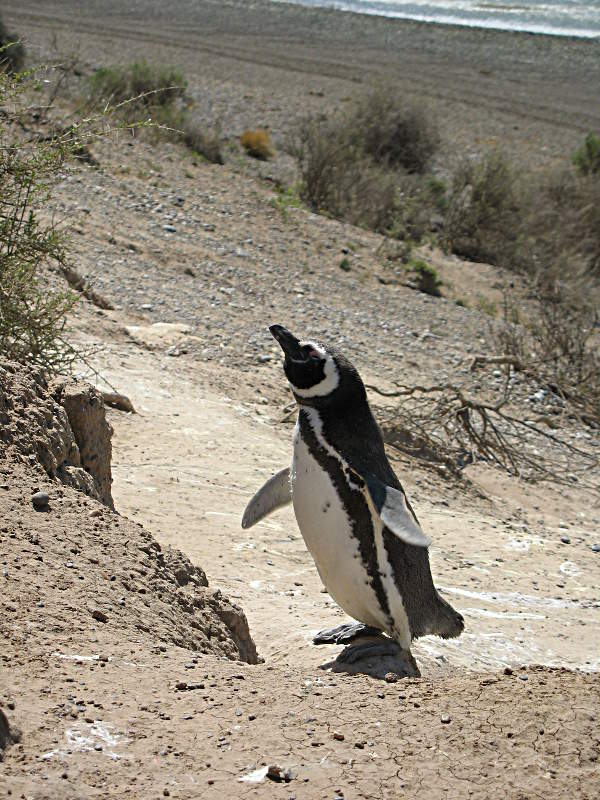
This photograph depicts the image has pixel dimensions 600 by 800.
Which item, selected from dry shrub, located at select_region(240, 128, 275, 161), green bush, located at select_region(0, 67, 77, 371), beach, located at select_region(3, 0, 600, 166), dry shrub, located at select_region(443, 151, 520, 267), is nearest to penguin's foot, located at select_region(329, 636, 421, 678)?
green bush, located at select_region(0, 67, 77, 371)

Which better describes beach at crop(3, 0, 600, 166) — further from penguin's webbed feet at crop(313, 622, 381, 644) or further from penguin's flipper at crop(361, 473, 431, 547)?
penguin's flipper at crop(361, 473, 431, 547)

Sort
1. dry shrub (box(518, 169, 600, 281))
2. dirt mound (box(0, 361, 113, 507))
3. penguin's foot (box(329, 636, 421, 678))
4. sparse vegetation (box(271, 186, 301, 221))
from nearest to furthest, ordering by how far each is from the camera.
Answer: penguin's foot (box(329, 636, 421, 678))
dirt mound (box(0, 361, 113, 507))
sparse vegetation (box(271, 186, 301, 221))
dry shrub (box(518, 169, 600, 281))

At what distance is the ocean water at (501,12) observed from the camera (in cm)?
4422

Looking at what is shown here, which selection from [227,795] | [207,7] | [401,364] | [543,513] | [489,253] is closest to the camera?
[227,795]

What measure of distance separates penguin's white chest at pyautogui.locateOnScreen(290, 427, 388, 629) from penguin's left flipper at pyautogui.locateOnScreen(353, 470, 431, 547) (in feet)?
0.55

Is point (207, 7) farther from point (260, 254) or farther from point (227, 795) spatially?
point (227, 795)

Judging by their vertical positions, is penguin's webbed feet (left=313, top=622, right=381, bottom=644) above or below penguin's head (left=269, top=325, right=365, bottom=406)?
below

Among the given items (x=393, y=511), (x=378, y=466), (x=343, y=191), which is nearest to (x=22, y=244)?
(x=378, y=466)

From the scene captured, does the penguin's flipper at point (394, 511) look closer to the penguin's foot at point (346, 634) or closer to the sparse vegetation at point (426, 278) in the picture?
the penguin's foot at point (346, 634)

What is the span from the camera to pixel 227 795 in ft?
7.78

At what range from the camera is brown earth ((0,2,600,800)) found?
2.55 meters

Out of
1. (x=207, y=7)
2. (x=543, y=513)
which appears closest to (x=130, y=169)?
(x=543, y=513)

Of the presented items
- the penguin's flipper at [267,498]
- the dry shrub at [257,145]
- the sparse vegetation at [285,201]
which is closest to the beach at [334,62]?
the dry shrub at [257,145]

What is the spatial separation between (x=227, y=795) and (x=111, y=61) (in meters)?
27.3
